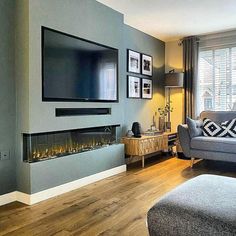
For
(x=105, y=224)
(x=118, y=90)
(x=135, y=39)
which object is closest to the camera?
(x=105, y=224)

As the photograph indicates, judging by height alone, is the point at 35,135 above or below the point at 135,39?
below

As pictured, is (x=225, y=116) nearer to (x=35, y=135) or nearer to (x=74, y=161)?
(x=74, y=161)

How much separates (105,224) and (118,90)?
90.3 inches

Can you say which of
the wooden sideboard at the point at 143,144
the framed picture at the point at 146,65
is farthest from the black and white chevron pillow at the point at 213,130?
the framed picture at the point at 146,65

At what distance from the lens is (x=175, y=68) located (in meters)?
5.68

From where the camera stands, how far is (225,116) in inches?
189

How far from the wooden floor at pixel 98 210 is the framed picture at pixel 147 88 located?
5.81 ft

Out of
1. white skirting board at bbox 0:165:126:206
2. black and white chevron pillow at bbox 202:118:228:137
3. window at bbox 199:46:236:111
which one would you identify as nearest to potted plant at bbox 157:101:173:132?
window at bbox 199:46:236:111

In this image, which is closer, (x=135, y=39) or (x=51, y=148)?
(x=51, y=148)

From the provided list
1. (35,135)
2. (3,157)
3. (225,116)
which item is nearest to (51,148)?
(35,135)

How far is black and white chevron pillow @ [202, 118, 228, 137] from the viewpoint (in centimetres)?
445

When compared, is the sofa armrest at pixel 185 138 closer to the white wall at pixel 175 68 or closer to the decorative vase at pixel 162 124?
the decorative vase at pixel 162 124

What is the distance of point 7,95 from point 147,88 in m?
2.99

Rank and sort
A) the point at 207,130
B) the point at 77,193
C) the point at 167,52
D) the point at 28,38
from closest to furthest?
the point at 28,38
the point at 77,193
the point at 207,130
the point at 167,52
